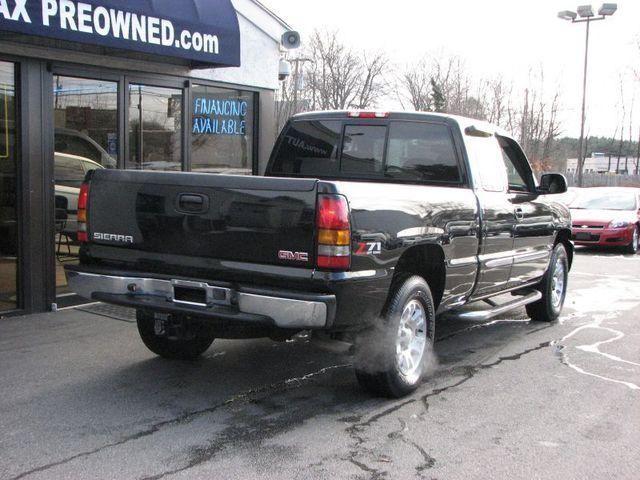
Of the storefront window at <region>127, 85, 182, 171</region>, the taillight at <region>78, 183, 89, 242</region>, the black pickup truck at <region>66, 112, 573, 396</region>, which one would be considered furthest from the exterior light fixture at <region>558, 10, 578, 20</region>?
the taillight at <region>78, 183, 89, 242</region>

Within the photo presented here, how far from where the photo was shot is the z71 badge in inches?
164

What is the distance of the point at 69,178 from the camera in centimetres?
773

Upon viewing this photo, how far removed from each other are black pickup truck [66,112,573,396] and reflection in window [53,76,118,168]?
3056mm

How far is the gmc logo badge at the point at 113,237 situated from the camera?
184 inches

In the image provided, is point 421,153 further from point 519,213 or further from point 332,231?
point 332,231

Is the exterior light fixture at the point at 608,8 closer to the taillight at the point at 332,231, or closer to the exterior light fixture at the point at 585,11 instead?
the exterior light fixture at the point at 585,11

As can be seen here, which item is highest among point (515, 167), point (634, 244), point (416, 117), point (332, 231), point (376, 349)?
point (416, 117)

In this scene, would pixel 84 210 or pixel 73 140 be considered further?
pixel 73 140

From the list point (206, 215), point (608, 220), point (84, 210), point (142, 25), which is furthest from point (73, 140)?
point (608, 220)

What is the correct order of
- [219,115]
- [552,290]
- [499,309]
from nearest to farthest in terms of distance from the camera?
[499,309], [552,290], [219,115]

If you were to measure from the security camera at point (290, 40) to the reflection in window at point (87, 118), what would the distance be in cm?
305

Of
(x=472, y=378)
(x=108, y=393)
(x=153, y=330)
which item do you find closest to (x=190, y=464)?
(x=108, y=393)

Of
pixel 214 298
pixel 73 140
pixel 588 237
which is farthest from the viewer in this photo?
pixel 588 237

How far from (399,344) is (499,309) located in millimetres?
1688
